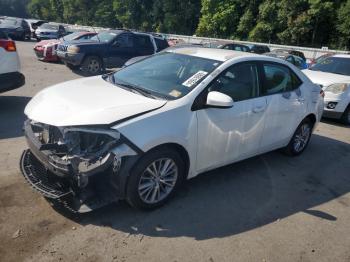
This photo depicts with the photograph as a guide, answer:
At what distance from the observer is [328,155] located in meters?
6.42

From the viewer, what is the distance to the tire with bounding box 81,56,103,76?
12881 millimetres

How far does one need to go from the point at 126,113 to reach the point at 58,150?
29.3 inches

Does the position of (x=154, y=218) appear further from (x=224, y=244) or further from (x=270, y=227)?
(x=270, y=227)

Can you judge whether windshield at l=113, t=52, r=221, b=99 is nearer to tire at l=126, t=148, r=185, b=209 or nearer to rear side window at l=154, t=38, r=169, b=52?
tire at l=126, t=148, r=185, b=209

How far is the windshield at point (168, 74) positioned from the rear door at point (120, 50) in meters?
8.52

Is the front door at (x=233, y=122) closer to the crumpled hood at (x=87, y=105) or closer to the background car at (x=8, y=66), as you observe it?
the crumpled hood at (x=87, y=105)

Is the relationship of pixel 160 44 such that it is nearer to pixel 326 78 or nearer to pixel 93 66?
pixel 93 66

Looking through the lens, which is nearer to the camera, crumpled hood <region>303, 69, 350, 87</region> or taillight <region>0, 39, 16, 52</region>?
taillight <region>0, 39, 16, 52</region>

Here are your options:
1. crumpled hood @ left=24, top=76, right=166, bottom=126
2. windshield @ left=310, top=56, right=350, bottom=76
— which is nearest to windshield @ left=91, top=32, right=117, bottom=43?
windshield @ left=310, top=56, right=350, bottom=76

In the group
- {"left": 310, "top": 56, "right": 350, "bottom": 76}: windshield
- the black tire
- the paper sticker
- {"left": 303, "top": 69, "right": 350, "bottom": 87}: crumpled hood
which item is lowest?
the black tire

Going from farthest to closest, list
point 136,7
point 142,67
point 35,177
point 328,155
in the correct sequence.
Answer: point 136,7 < point 328,155 < point 142,67 < point 35,177

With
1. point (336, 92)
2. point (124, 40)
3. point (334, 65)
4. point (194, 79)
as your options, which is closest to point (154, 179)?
point (194, 79)

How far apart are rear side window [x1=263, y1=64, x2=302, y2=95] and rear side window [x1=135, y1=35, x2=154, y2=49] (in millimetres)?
9434

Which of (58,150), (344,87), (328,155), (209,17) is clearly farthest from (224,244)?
(209,17)
